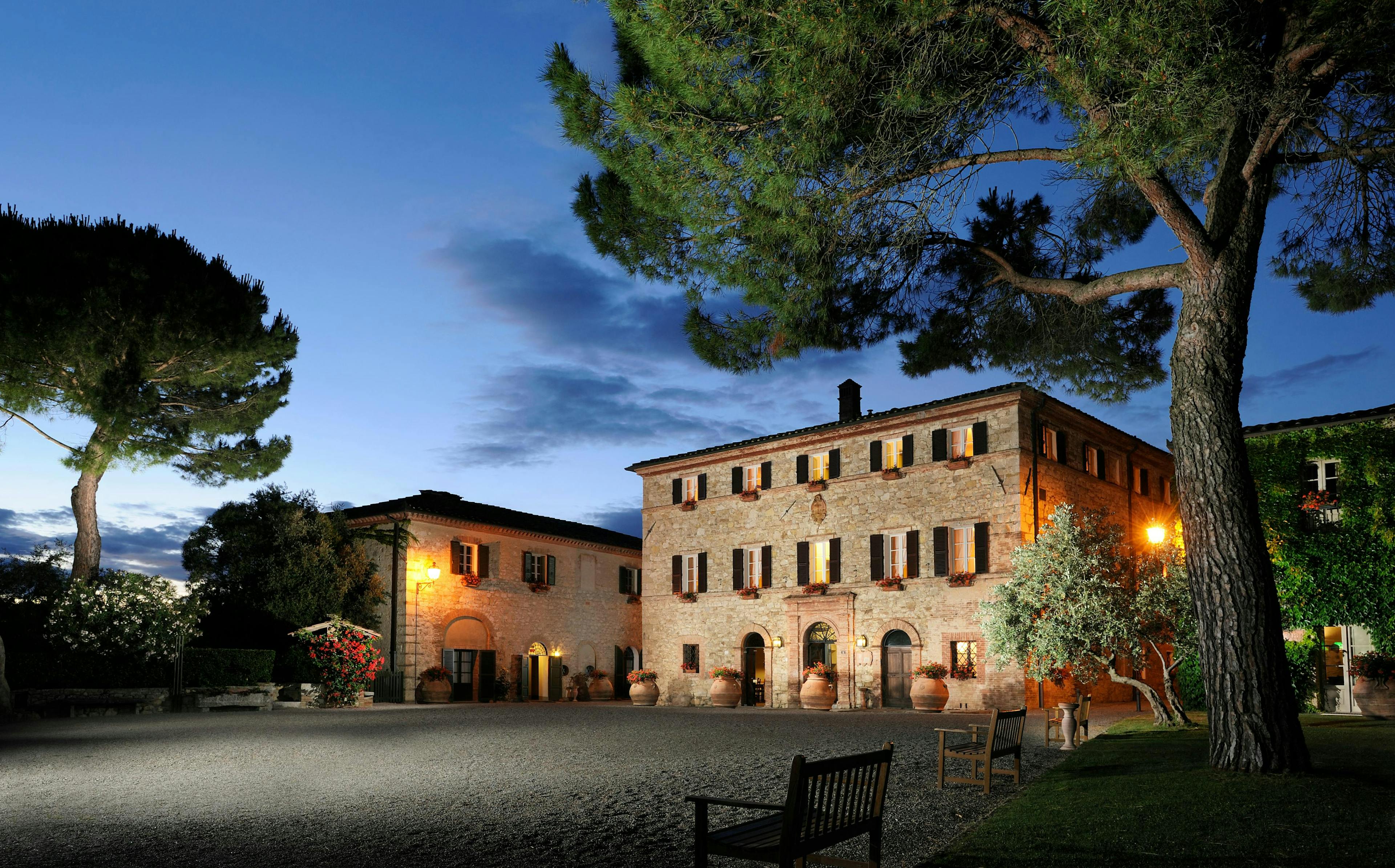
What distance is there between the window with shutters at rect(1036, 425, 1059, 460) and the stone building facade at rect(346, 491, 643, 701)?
16.9 metres

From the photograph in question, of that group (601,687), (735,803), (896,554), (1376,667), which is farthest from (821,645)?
(735,803)

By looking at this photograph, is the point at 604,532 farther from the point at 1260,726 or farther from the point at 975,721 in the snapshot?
the point at 1260,726

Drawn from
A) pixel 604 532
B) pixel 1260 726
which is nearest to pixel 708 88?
pixel 1260 726

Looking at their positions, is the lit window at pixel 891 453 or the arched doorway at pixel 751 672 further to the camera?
the arched doorway at pixel 751 672

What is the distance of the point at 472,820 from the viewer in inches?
293

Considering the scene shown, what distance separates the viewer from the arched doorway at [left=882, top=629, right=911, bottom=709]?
25.8 m

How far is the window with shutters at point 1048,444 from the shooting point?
2520 cm

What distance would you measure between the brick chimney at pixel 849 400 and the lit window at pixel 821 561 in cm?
373

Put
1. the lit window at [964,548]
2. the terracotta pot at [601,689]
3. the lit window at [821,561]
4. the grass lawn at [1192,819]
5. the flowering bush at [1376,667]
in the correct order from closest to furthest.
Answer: the grass lawn at [1192,819] < the flowering bush at [1376,667] < the lit window at [964,548] < the lit window at [821,561] < the terracotta pot at [601,689]

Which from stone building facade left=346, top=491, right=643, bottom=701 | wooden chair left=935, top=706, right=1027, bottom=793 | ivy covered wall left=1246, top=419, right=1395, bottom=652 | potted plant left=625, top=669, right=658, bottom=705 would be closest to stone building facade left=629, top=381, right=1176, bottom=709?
potted plant left=625, top=669, right=658, bottom=705

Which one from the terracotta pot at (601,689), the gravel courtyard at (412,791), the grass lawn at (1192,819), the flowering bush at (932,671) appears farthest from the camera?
the terracotta pot at (601,689)

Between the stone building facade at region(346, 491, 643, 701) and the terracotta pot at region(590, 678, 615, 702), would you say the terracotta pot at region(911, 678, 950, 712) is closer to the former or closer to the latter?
the terracotta pot at region(590, 678, 615, 702)

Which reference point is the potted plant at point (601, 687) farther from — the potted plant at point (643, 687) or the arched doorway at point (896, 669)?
the arched doorway at point (896, 669)

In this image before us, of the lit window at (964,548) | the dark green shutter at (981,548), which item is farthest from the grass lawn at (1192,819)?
the lit window at (964,548)
